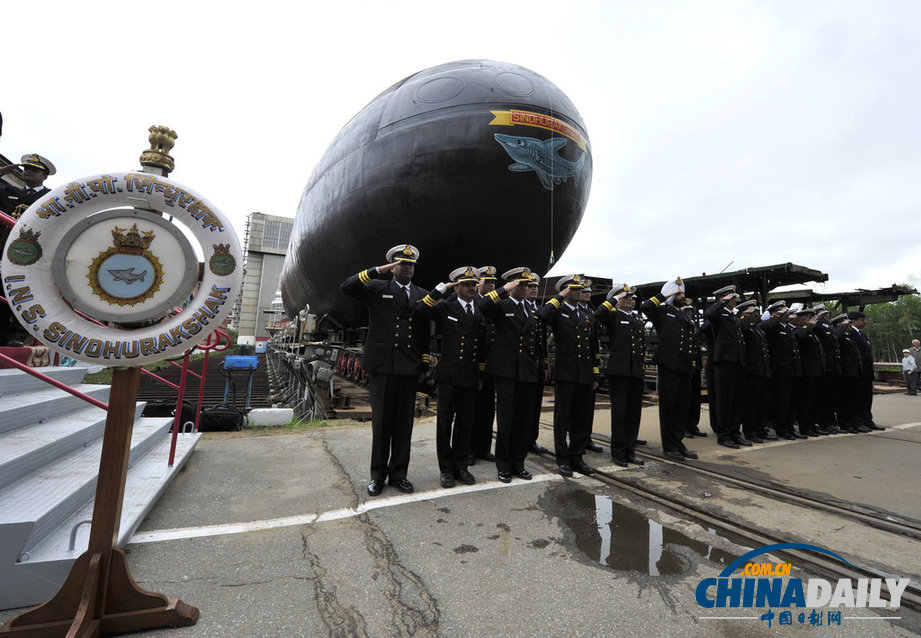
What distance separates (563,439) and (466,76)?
4824 millimetres

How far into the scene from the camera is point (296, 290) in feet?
36.9

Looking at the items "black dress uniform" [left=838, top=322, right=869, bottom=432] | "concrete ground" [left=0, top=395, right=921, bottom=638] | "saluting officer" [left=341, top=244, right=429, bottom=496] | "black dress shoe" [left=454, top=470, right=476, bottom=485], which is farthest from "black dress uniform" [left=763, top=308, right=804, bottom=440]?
"saluting officer" [left=341, top=244, right=429, bottom=496]

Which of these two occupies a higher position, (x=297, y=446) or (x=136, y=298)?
(x=136, y=298)

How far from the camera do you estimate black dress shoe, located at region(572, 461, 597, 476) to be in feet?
11.5

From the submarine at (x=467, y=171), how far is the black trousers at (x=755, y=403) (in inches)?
119

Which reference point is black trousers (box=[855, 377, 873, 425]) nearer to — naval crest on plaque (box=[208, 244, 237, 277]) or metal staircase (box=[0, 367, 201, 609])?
naval crest on plaque (box=[208, 244, 237, 277])

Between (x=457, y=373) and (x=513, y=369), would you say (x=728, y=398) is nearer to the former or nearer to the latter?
(x=513, y=369)

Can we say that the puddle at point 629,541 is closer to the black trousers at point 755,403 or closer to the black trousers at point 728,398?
the black trousers at point 728,398

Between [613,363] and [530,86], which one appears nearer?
[613,363]

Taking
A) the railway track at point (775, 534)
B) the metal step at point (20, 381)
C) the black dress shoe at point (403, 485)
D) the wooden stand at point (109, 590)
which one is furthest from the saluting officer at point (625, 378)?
the metal step at point (20, 381)

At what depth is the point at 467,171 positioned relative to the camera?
526 centimetres

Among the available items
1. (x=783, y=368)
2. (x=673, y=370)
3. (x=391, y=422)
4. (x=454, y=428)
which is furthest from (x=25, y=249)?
(x=783, y=368)

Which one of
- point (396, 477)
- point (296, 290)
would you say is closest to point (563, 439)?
point (396, 477)

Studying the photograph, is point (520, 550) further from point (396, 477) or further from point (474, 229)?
point (474, 229)
